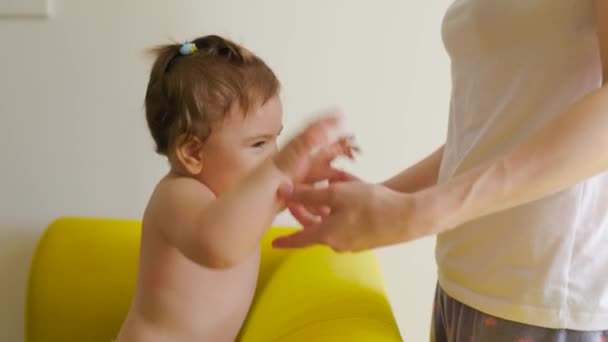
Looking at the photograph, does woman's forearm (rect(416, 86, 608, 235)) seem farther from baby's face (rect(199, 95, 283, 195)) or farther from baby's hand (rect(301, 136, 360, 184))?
baby's face (rect(199, 95, 283, 195))

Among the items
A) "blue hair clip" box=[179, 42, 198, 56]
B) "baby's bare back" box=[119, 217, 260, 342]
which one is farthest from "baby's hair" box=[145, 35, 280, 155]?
"baby's bare back" box=[119, 217, 260, 342]

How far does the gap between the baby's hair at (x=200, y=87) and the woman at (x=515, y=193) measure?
0.89ft

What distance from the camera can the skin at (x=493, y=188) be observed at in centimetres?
50

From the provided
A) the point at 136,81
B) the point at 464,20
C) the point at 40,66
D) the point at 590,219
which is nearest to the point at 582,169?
the point at 590,219

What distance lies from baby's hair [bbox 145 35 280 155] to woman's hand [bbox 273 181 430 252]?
0.36m

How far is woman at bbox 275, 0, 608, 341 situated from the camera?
19.9 inches

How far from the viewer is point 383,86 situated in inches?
49.2

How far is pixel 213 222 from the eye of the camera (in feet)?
2.32

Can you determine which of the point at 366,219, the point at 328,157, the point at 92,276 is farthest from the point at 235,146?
the point at 92,276

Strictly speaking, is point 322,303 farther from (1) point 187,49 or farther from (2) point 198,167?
(1) point 187,49

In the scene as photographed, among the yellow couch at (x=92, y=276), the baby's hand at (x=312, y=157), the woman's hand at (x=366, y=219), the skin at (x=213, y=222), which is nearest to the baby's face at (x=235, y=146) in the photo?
the skin at (x=213, y=222)

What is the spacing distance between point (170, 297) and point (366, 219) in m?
0.50

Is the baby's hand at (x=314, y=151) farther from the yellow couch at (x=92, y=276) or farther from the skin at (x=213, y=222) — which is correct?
the yellow couch at (x=92, y=276)

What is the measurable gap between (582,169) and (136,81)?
0.99 meters
